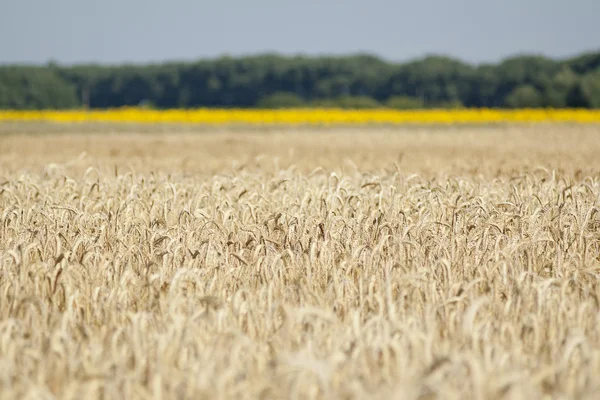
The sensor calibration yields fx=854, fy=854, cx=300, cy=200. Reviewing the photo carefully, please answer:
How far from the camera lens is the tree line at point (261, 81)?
8550 cm

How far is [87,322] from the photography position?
16.3ft

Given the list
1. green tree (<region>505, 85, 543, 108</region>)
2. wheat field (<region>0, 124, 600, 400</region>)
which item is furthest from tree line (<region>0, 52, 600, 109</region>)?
wheat field (<region>0, 124, 600, 400</region>)

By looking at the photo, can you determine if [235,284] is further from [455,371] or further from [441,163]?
[441,163]

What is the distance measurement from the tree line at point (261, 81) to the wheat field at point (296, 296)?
72478 mm

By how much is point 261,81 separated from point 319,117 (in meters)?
61.4

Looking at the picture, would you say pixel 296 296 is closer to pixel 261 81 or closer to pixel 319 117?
pixel 319 117

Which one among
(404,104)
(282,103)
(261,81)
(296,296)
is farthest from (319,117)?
(261,81)

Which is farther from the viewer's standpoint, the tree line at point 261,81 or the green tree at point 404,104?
the tree line at point 261,81

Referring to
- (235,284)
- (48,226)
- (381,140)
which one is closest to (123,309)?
(235,284)

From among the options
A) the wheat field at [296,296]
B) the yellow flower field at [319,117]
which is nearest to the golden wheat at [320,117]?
the yellow flower field at [319,117]

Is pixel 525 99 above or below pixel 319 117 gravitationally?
above

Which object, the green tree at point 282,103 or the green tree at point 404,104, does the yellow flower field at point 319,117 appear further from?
the green tree at point 282,103

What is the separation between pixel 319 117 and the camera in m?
48.3

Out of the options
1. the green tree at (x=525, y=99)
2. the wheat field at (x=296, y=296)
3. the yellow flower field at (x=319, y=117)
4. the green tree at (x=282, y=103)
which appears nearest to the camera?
the wheat field at (x=296, y=296)
